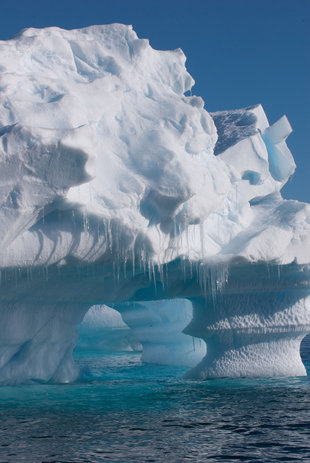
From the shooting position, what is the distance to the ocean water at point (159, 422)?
250 inches

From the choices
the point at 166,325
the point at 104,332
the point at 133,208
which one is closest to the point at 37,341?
the point at 133,208

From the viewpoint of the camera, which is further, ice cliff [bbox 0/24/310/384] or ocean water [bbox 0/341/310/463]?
ice cliff [bbox 0/24/310/384]

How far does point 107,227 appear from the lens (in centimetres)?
919

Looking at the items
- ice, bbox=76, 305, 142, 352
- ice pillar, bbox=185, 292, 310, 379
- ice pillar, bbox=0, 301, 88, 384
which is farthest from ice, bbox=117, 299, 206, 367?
ice pillar, bbox=185, 292, 310, 379

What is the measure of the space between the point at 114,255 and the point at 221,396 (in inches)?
123

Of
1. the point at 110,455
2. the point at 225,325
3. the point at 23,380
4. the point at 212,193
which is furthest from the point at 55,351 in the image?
the point at 110,455

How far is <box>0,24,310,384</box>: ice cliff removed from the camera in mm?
8719

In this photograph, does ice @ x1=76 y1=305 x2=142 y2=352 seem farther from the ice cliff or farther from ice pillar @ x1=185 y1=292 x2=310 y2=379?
ice pillar @ x1=185 y1=292 x2=310 y2=379

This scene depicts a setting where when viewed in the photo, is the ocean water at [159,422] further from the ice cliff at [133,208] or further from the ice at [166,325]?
the ice at [166,325]

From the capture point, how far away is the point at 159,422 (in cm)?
799

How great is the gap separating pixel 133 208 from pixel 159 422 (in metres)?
3.29

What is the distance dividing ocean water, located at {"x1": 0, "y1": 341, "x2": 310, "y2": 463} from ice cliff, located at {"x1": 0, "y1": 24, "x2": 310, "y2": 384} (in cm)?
109

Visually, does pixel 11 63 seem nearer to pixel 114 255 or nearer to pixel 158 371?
pixel 114 255

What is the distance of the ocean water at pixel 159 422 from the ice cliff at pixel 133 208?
109 cm
